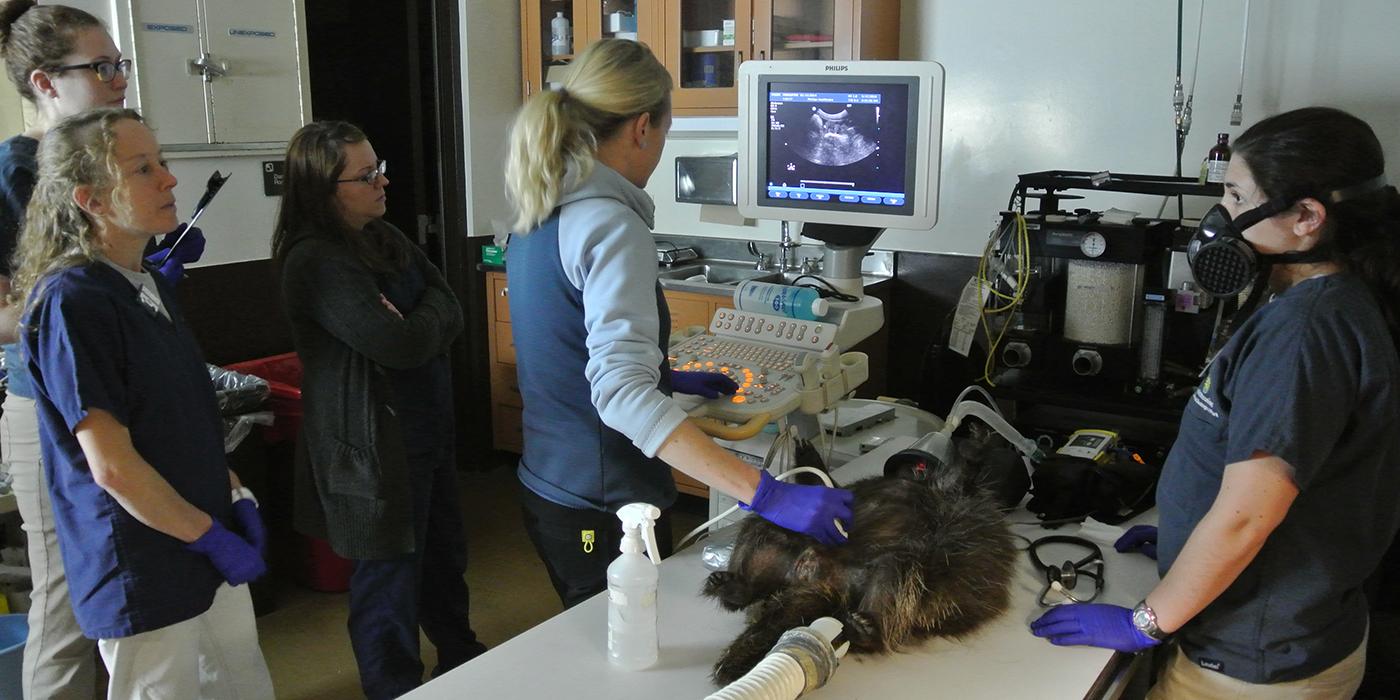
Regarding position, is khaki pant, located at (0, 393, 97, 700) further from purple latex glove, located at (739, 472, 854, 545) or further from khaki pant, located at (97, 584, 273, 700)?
purple latex glove, located at (739, 472, 854, 545)

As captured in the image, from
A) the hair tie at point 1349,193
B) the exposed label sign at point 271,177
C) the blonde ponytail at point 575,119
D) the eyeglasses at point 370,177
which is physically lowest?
the exposed label sign at point 271,177

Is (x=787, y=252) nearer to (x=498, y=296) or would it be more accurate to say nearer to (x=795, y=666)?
(x=498, y=296)

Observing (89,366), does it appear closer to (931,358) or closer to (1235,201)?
(1235,201)

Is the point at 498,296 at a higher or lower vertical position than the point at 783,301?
lower

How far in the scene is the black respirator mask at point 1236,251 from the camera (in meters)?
1.23

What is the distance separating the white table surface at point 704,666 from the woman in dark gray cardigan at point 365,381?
84 centimetres

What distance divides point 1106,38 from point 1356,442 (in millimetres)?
2005

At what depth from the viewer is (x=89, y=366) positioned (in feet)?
5.07

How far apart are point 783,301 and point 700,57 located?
1585 mm

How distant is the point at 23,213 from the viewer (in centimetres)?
180

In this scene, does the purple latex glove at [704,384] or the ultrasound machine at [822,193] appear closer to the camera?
the purple latex glove at [704,384]

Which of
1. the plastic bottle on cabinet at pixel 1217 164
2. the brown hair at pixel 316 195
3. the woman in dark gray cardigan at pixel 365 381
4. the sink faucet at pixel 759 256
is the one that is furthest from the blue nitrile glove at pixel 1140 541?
the sink faucet at pixel 759 256

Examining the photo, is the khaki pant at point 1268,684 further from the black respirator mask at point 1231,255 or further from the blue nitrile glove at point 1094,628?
the black respirator mask at point 1231,255

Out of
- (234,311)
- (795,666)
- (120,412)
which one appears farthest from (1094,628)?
(234,311)
